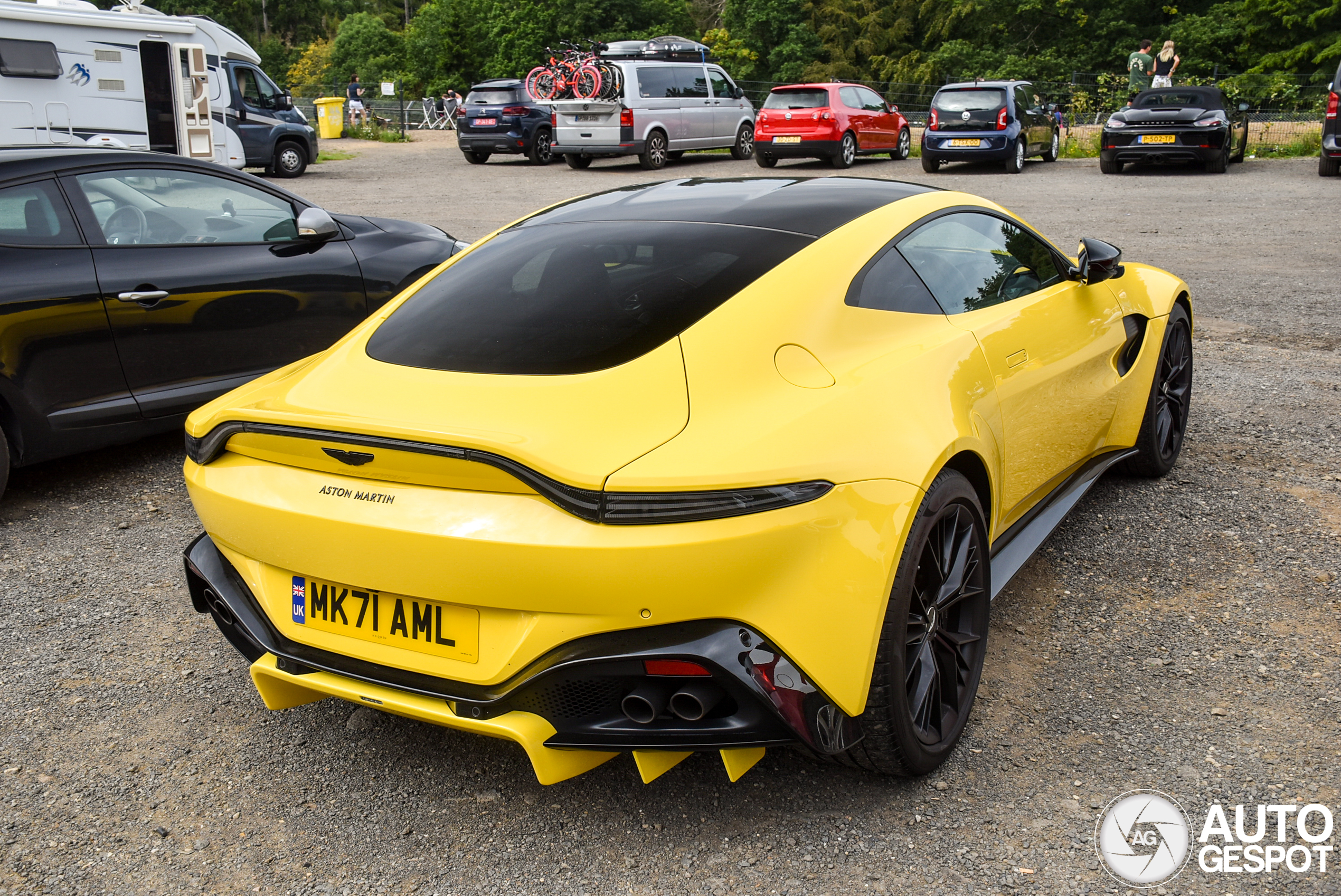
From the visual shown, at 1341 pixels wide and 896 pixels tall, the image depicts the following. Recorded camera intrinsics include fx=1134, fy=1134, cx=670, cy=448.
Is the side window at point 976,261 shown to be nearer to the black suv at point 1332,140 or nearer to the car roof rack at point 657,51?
the black suv at point 1332,140

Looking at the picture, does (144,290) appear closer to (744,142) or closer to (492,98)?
(492,98)

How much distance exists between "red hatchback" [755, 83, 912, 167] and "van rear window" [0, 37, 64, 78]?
11.7 meters

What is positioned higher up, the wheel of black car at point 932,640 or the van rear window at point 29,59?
the van rear window at point 29,59

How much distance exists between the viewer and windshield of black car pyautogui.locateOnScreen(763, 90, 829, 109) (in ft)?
68.7

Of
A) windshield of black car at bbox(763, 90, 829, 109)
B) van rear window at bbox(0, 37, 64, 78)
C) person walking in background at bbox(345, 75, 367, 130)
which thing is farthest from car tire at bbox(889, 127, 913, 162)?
person walking in background at bbox(345, 75, 367, 130)

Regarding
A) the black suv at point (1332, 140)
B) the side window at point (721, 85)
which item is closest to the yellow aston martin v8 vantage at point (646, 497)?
Result: the black suv at point (1332, 140)

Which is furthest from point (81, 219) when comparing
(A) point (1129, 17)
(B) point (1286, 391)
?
(A) point (1129, 17)

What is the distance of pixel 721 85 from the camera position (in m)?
23.2

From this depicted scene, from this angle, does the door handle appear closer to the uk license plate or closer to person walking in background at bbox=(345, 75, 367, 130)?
the uk license plate

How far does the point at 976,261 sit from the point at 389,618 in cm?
213

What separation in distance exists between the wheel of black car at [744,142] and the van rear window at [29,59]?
13.2 metres

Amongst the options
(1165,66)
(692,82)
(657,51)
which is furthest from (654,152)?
(1165,66)

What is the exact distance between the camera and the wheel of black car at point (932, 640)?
2508 millimetres

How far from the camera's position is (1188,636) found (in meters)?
3.49
